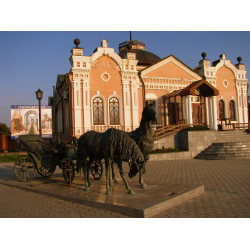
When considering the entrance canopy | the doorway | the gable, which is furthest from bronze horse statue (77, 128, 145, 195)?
the doorway

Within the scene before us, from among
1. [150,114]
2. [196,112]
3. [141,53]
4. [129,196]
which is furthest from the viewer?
[141,53]

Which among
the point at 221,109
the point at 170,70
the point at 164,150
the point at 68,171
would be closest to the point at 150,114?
the point at 68,171

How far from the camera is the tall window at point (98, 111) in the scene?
18.8 meters

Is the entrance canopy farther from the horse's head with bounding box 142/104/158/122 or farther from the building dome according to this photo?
the horse's head with bounding box 142/104/158/122

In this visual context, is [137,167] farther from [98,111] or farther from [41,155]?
[98,111]

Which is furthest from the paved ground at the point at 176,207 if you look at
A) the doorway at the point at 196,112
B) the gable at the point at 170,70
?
the gable at the point at 170,70

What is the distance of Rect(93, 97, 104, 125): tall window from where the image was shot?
Result: 61.7 ft

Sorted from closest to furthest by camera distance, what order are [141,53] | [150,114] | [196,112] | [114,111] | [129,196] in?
1. [129,196]
2. [150,114]
3. [114,111]
4. [196,112]
5. [141,53]

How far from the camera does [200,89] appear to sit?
20.2 m

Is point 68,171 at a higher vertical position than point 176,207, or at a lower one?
higher

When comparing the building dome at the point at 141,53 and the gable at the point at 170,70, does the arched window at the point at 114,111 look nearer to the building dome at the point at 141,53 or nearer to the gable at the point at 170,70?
the gable at the point at 170,70

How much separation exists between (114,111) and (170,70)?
6468 millimetres

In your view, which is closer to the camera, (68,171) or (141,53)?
(68,171)

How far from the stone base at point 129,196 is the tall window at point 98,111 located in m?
10.9
